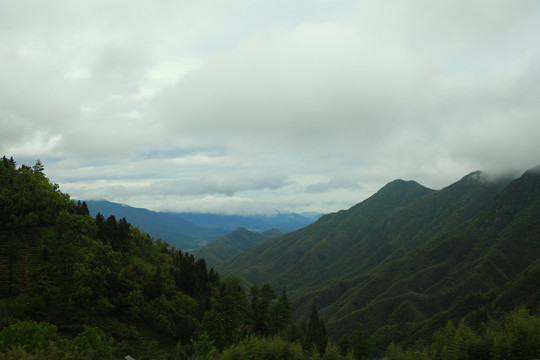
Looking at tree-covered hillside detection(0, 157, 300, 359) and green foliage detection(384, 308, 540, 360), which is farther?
tree-covered hillside detection(0, 157, 300, 359)

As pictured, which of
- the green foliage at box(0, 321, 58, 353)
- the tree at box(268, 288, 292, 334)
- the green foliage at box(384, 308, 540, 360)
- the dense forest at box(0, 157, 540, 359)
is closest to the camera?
the green foliage at box(384, 308, 540, 360)

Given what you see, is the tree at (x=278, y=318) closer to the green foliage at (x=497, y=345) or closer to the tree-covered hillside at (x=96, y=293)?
the tree-covered hillside at (x=96, y=293)

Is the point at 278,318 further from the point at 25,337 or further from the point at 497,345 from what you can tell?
the point at 25,337

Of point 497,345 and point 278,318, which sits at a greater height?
point 497,345

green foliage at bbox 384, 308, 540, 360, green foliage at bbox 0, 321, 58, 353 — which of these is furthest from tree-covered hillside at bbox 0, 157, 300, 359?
green foliage at bbox 384, 308, 540, 360

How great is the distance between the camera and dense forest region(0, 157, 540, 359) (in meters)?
36.2

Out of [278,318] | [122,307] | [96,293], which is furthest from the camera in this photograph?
[278,318]

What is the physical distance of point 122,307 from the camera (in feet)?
219

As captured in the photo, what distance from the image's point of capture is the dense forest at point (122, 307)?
119 ft

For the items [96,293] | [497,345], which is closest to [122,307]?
[96,293]

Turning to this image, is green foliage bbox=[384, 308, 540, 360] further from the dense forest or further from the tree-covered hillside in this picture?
the tree-covered hillside

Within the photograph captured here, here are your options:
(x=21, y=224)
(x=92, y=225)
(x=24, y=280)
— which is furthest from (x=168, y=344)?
(x=21, y=224)

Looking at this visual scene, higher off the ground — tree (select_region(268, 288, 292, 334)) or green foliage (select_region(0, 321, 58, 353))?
green foliage (select_region(0, 321, 58, 353))

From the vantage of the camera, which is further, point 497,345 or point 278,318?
point 278,318
